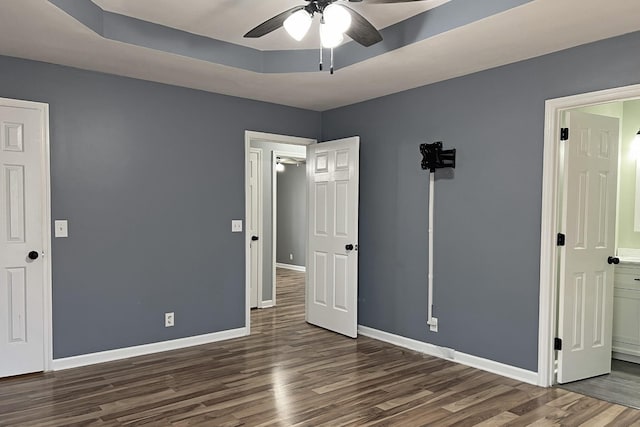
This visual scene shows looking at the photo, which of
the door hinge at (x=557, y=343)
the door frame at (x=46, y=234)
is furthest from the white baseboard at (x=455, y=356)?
the door frame at (x=46, y=234)

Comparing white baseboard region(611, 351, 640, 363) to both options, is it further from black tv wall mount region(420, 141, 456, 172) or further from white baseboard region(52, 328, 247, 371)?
white baseboard region(52, 328, 247, 371)

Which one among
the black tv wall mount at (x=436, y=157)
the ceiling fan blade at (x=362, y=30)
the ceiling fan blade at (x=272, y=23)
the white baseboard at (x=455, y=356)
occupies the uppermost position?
the ceiling fan blade at (x=272, y=23)

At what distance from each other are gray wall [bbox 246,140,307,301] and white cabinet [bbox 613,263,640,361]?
13.0ft

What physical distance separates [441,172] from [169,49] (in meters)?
2.47

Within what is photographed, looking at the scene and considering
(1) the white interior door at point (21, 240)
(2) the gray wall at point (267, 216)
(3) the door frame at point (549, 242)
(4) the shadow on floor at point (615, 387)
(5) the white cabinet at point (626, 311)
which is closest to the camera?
(4) the shadow on floor at point (615, 387)

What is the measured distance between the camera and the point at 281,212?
997 centimetres

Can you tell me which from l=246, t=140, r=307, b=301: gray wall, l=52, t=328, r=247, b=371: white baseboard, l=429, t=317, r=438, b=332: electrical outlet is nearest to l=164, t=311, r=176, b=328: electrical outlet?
l=52, t=328, r=247, b=371: white baseboard

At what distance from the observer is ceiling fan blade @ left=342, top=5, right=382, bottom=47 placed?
2525 mm

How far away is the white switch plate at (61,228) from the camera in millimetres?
3672

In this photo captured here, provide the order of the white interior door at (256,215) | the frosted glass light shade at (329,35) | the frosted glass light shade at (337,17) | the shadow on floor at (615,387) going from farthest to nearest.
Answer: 1. the white interior door at (256,215)
2. the shadow on floor at (615,387)
3. the frosted glass light shade at (329,35)
4. the frosted glass light shade at (337,17)

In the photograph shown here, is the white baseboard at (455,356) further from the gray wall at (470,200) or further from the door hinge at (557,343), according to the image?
the door hinge at (557,343)

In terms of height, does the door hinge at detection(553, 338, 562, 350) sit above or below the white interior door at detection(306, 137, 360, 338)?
below

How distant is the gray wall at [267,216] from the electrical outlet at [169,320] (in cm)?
198

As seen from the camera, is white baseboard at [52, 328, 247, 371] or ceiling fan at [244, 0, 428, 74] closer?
ceiling fan at [244, 0, 428, 74]
